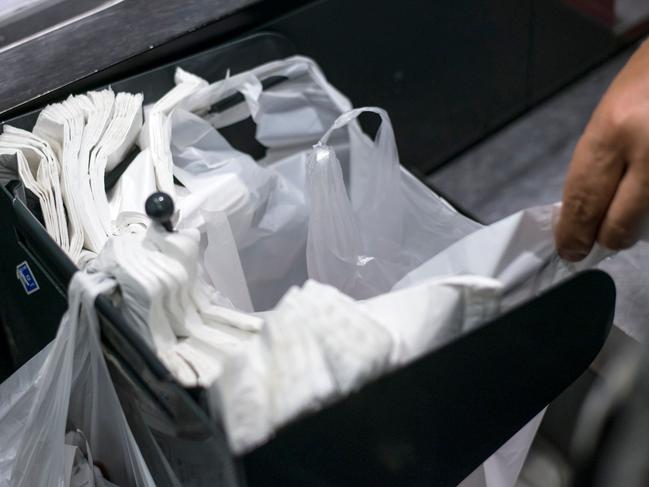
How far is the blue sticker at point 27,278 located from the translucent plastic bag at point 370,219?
0.99ft

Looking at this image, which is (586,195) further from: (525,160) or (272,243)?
(525,160)

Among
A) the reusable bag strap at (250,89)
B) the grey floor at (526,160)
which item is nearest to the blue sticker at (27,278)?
the reusable bag strap at (250,89)

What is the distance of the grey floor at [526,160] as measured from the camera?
1322 millimetres

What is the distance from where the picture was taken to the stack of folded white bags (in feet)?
1.58

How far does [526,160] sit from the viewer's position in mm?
1400

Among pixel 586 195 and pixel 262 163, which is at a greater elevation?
pixel 586 195

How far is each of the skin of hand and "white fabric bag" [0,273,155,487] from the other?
35cm

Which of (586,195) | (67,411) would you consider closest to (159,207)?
(67,411)

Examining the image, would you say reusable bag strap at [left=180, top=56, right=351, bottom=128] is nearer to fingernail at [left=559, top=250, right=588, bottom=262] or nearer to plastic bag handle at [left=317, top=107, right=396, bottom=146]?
plastic bag handle at [left=317, top=107, right=396, bottom=146]

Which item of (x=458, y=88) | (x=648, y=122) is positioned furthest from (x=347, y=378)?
(x=458, y=88)

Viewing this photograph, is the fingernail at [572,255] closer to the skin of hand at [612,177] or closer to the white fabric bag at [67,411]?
the skin of hand at [612,177]

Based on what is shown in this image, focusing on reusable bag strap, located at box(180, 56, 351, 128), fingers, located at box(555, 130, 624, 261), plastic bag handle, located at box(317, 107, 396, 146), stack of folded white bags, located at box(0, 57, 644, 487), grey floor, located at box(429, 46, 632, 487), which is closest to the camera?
stack of folded white bags, located at box(0, 57, 644, 487)

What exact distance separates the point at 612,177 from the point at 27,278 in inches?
24.2

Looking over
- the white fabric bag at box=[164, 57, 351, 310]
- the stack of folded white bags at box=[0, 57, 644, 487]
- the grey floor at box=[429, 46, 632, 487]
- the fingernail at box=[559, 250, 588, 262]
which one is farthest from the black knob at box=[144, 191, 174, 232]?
the grey floor at box=[429, 46, 632, 487]
